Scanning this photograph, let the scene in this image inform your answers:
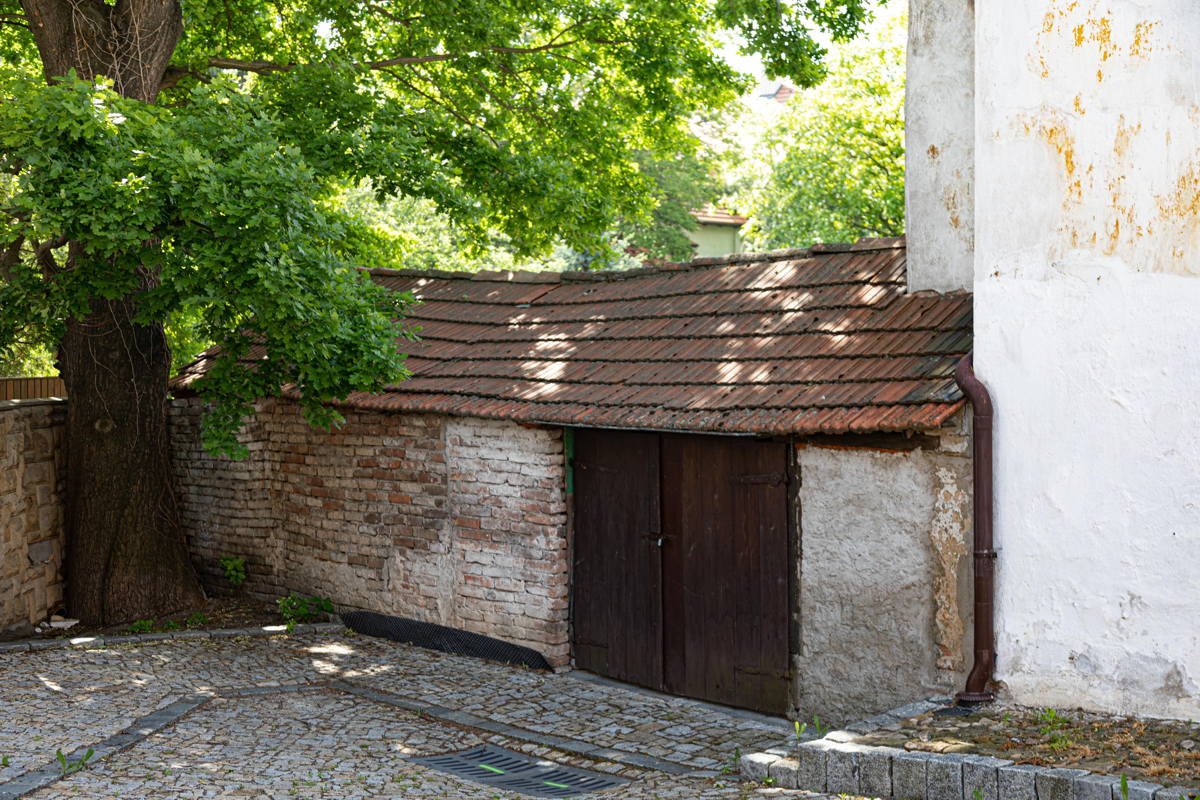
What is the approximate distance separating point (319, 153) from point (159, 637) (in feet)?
15.4

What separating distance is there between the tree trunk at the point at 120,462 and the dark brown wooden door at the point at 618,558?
4497 millimetres

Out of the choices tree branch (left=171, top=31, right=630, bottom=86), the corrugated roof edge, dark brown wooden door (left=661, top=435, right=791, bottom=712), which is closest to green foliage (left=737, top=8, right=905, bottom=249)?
tree branch (left=171, top=31, right=630, bottom=86)

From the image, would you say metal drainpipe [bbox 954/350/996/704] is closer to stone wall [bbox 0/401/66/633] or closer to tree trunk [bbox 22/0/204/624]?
tree trunk [bbox 22/0/204/624]

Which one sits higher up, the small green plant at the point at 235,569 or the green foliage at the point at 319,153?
the green foliage at the point at 319,153

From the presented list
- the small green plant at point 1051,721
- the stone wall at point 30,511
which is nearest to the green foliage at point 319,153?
the stone wall at point 30,511

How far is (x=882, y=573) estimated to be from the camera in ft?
25.1

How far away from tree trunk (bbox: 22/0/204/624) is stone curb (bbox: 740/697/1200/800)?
733cm

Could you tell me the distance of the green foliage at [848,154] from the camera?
2316 cm

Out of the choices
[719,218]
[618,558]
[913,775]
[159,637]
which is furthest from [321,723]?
[719,218]

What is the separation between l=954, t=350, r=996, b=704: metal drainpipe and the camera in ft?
22.9

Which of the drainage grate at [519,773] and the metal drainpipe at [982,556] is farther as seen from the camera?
the drainage grate at [519,773]

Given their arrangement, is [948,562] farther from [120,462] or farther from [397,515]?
[120,462]

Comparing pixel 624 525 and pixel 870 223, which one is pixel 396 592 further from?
pixel 870 223

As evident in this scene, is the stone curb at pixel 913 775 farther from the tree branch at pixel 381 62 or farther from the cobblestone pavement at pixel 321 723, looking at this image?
the tree branch at pixel 381 62
